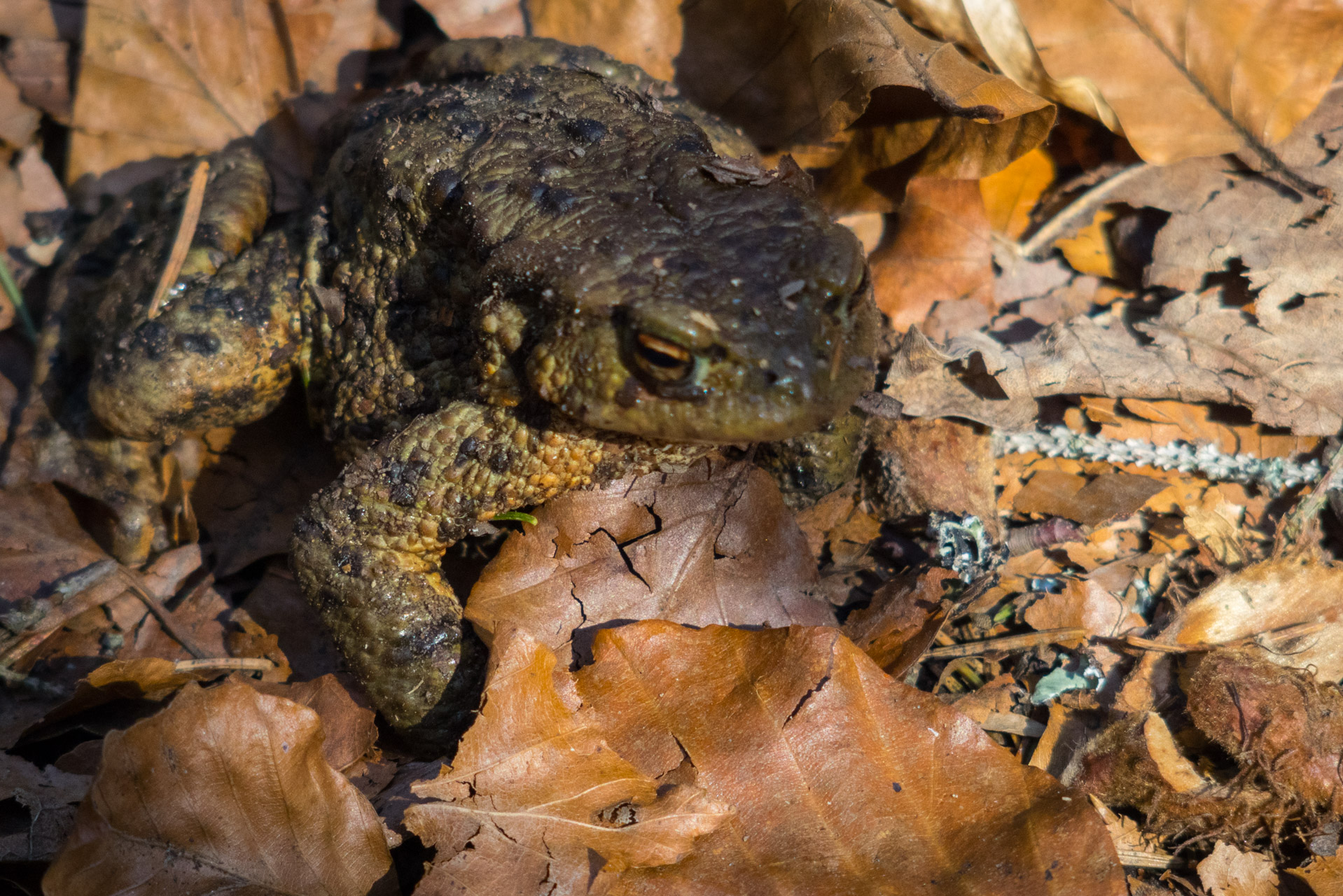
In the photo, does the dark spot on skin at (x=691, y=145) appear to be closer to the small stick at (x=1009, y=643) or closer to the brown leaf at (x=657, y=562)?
the brown leaf at (x=657, y=562)

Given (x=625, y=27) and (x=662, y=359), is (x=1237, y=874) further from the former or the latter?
(x=625, y=27)

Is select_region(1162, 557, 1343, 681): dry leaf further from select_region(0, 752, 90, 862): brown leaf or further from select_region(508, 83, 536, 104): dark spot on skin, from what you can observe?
select_region(0, 752, 90, 862): brown leaf

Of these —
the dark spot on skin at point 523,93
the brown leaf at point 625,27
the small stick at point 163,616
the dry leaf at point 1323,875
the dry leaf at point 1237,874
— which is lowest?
the dry leaf at point 1237,874

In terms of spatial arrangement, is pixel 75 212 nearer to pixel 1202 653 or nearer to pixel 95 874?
pixel 95 874

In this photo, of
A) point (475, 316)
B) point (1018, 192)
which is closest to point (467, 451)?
point (475, 316)

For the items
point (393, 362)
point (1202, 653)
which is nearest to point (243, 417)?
point (393, 362)

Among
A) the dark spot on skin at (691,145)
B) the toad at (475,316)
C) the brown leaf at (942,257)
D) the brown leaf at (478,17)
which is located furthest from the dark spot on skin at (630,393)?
the brown leaf at (478,17)

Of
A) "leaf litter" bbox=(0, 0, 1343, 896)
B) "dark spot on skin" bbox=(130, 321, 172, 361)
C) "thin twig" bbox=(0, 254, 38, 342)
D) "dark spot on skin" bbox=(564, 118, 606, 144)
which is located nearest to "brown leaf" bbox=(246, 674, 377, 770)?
"leaf litter" bbox=(0, 0, 1343, 896)
